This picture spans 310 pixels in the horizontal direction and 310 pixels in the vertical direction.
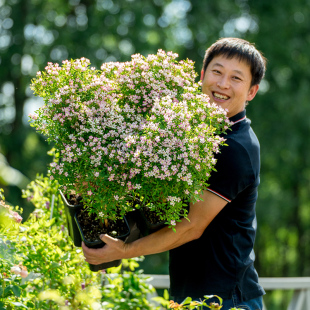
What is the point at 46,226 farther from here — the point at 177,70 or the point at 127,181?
the point at 177,70

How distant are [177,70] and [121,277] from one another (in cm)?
135

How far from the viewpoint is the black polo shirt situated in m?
1.99

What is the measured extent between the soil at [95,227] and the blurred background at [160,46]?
8.30 metres

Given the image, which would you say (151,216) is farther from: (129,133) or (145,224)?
(129,133)

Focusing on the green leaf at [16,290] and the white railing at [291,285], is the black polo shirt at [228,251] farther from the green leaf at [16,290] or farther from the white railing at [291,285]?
the white railing at [291,285]

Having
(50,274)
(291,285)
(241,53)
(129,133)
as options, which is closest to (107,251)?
(50,274)

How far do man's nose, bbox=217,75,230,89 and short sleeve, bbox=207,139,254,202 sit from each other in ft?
1.10

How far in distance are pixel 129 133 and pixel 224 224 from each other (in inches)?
25.7

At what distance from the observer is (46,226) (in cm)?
230

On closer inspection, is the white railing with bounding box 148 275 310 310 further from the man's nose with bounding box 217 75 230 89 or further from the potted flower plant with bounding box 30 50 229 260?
the man's nose with bounding box 217 75 230 89

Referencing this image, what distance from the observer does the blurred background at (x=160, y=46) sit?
34.7 ft

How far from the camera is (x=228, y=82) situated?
213 cm

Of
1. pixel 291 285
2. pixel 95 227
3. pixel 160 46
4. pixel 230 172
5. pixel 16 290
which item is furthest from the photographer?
pixel 160 46

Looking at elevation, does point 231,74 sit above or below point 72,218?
above
